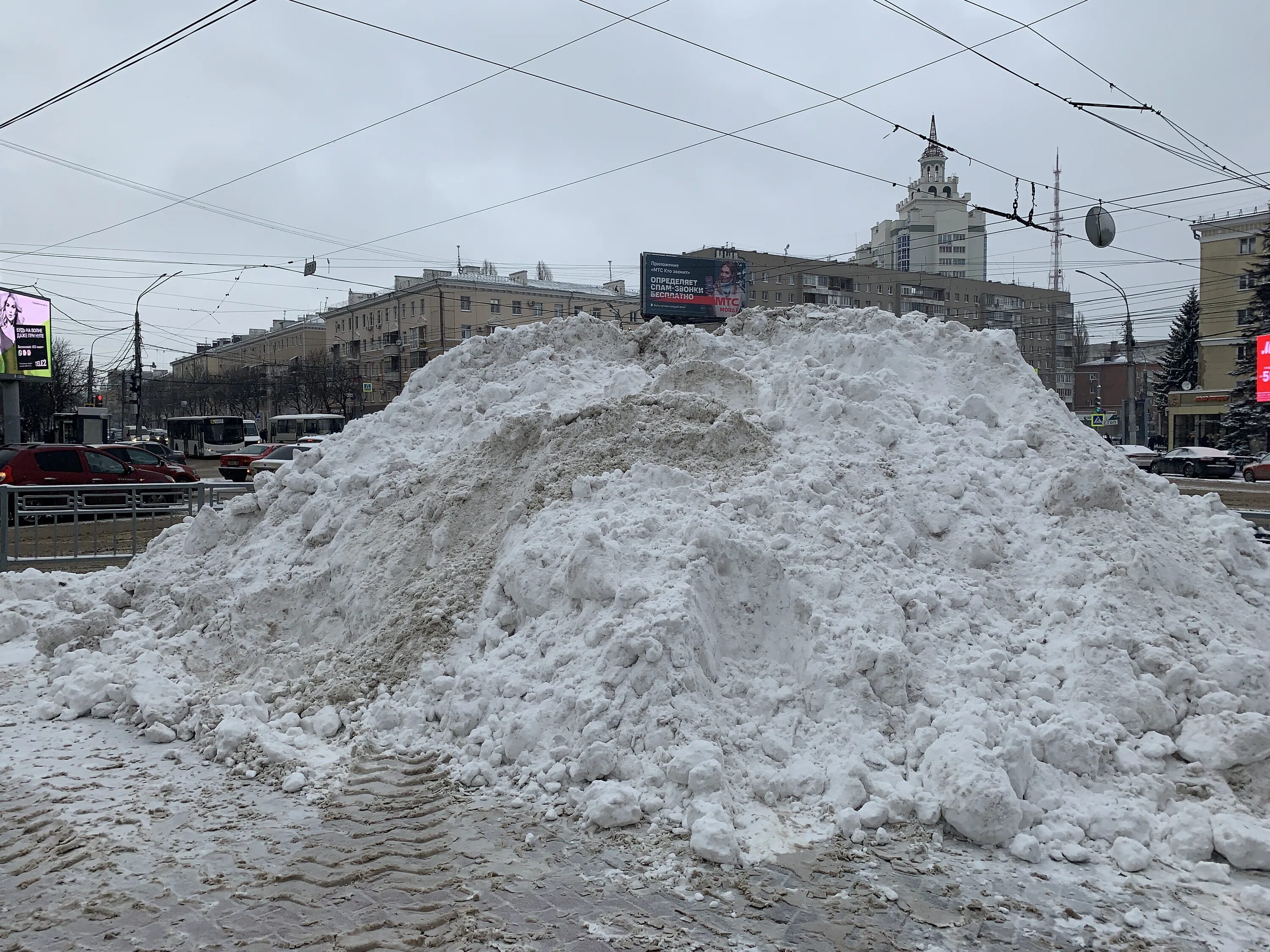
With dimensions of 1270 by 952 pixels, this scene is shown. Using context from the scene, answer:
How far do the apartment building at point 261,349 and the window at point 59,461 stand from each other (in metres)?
49.7

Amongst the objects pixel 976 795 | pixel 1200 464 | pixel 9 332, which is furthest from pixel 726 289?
pixel 976 795

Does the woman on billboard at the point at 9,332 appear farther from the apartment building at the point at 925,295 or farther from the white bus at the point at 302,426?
the apartment building at the point at 925,295

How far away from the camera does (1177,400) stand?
4716 centimetres

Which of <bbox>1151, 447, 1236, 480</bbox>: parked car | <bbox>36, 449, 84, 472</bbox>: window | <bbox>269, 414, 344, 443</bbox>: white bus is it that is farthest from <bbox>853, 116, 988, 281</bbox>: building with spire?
<bbox>36, 449, 84, 472</bbox>: window

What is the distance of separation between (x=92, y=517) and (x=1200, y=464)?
1444 inches

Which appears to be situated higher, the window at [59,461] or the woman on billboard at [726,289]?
the woman on billboard at [726,289]

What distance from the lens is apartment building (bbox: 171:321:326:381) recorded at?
6988 centimetres

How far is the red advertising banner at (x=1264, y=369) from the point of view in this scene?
3597cm

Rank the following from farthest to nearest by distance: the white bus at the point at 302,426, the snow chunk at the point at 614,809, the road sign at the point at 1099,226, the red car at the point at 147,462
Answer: the white bus at the point at 302,426, the red car at the point at 147,462, the road sign at the point at 1099,226, the snow chunk at the point at 614,809

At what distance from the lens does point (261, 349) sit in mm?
74625

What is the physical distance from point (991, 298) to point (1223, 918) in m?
70.7

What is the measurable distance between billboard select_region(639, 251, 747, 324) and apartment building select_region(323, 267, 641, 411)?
1626cm

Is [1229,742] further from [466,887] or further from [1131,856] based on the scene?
[466,887]

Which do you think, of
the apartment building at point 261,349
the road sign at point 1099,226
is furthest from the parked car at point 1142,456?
the apartment building at point 261,349
